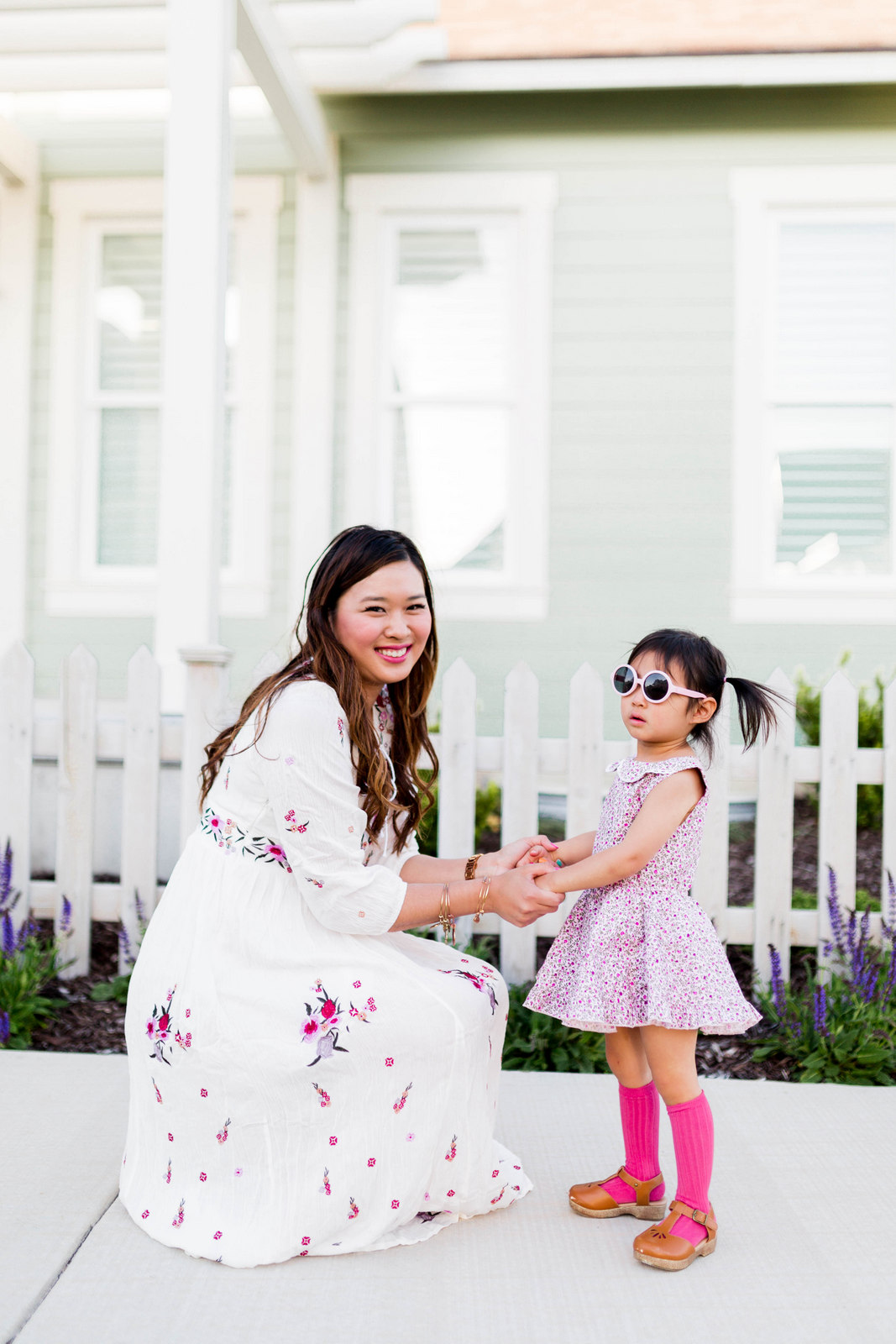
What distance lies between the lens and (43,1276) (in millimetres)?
1922

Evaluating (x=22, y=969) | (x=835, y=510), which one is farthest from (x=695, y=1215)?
(x=835, y=510)

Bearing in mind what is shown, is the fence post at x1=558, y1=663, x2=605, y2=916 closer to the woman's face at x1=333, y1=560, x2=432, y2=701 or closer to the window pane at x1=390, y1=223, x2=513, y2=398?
the woman's face at x1=333, y1=560, x2=432, y2=701

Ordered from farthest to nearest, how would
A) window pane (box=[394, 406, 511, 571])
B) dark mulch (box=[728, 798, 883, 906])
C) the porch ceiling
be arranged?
window pane (box=[394, 406, 511, 571])
the porch ceiling
dark mulch (box=[728, 798, 883, 906])

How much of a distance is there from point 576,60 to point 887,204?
1.95 meters

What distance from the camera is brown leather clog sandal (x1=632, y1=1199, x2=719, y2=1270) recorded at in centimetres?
198

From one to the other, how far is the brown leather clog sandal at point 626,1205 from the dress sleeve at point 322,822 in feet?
2.41

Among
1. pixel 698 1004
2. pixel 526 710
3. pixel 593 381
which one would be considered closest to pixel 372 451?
pixel 593 381

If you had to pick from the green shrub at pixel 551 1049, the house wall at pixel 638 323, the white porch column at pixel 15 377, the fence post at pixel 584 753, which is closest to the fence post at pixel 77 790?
the green shrub at pixel 551 1049

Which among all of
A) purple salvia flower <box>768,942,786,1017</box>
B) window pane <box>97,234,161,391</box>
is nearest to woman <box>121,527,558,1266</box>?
purple salvia flower <box>768,942,786,1017</box>

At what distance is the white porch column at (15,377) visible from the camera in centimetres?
648

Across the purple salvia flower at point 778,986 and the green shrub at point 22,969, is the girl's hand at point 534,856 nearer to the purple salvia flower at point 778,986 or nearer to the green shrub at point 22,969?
the purple salvia flower at point 778,986

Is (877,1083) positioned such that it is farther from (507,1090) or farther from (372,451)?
(372,451)

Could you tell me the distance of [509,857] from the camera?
7.59ft

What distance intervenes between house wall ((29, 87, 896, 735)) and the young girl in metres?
4.07
